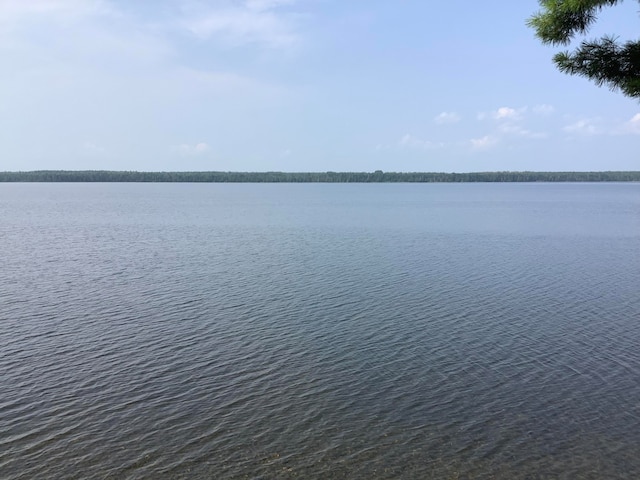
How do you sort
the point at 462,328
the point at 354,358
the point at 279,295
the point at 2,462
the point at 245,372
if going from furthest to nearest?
the point at 279,295, the point at 462,328, the point at 354,358, the point at 245,372, the point at 2,462

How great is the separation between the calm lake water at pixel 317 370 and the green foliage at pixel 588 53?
678cm

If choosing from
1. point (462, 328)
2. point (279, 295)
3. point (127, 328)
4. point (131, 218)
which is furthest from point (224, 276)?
point (131, 218)

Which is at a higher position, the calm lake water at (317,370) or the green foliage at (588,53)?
the green foliage at (588,53)

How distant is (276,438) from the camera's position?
1019 centimetres

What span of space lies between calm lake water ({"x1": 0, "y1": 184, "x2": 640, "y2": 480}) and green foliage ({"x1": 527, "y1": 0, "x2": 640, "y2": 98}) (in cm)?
678

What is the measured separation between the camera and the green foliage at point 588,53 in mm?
9414

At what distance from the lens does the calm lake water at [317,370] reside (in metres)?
9.60

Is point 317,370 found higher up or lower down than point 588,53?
lower down

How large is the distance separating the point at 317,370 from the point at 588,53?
9199 millimetres

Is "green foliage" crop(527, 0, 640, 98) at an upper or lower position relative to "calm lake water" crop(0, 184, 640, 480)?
upper

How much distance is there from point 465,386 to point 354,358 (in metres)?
3.10

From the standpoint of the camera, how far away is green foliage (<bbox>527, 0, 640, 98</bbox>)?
371 inches

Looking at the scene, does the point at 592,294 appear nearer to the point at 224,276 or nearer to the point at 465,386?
the point at 465,386

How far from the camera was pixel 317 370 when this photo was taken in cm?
1366
